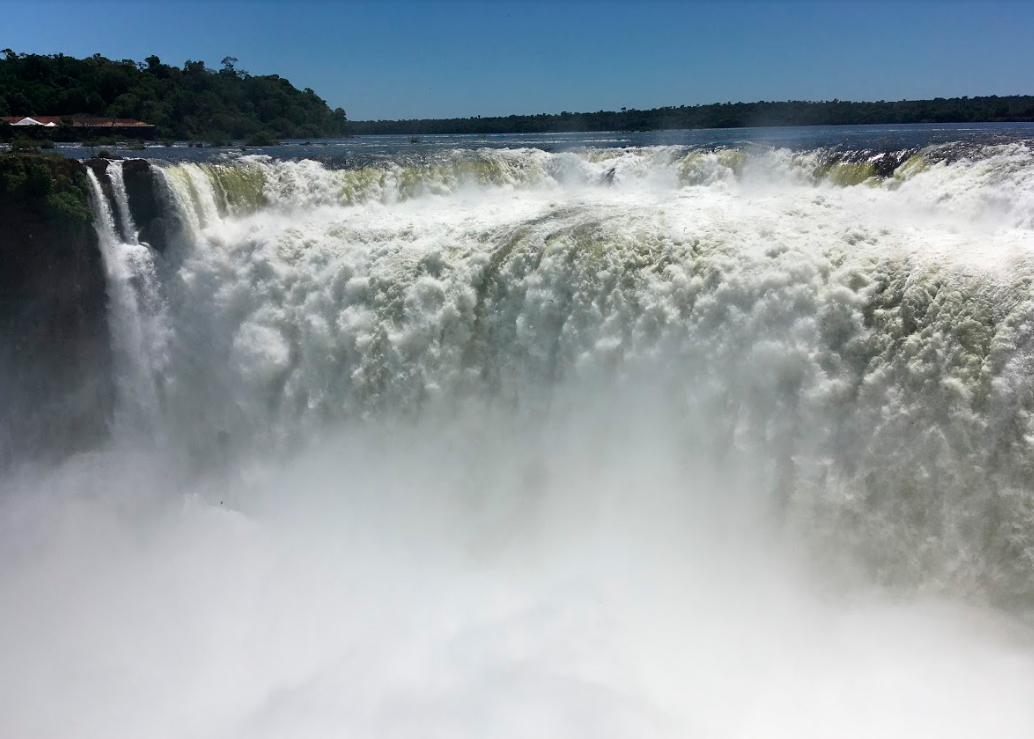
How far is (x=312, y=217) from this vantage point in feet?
40.5

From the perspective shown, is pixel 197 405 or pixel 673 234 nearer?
pixel 673 234

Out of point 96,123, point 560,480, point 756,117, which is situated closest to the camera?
point 560,480

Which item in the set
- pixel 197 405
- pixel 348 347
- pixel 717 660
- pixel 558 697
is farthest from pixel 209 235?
pixel 717 660

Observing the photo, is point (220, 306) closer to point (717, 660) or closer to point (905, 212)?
point (717, 660)

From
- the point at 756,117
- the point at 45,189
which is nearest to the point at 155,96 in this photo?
the point at 45,189

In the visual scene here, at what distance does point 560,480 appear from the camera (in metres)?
8.82

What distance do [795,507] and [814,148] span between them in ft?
27.7

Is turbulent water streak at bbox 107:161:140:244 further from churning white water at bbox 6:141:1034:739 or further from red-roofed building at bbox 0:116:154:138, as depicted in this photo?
red-roofed building at bbox 0:116:154:138

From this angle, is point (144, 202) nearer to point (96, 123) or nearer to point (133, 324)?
point (133, 324)

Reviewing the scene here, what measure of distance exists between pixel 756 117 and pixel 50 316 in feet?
149

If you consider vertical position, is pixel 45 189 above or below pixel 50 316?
above

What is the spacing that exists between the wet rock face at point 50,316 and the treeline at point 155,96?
25.3 metres

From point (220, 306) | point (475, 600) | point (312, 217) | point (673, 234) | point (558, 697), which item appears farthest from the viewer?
point (312, 217)

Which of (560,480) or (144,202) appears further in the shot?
(144,202)
